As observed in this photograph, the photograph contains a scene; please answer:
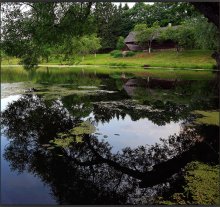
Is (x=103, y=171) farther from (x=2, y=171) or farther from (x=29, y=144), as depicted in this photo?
(x=29, y=144)

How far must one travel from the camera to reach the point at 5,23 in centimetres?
1025

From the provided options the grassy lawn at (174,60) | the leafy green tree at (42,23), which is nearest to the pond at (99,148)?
the leafy green tree at (42,23)

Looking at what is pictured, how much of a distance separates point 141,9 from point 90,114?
6.22 m

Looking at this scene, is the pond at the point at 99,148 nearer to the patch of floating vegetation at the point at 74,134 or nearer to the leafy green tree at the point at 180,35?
the patch of floating vegetation at the point at 74,134

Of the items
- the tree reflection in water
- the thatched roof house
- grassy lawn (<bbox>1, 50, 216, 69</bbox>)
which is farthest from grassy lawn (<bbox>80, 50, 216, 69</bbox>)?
the tree reflection in water

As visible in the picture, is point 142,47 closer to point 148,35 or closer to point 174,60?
point 174,60

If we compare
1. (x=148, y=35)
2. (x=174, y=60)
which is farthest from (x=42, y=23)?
(x=174, y=60)

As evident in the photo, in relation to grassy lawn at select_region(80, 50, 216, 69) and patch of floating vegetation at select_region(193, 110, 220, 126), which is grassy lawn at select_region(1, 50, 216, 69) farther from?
patch of floating vegetation at select_region(193, 110, 220, 126)

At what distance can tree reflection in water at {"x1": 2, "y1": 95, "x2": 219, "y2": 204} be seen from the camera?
5570 mm

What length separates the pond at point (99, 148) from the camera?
568 centimetres

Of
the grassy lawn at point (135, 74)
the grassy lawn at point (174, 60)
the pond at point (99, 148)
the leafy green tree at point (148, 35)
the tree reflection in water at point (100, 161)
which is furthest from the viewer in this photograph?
the grassy lawn at point (174, 60)

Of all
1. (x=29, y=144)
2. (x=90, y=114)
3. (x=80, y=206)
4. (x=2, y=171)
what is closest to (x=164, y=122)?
(x=90, y=114)

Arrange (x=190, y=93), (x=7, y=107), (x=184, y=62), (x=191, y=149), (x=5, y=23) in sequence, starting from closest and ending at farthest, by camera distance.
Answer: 1. (x=191, y=149)
2. (x=5, y=23)
3. (x=7, y=107)
4. (x=190, y=93)
5. (x=184, y=62)

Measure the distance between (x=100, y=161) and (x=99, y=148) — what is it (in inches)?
28.2
